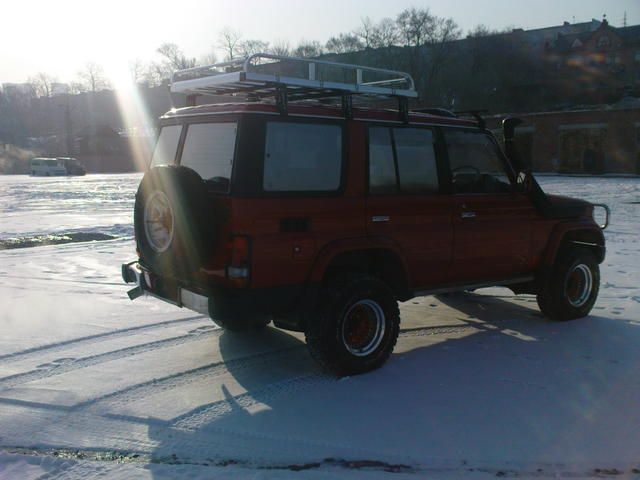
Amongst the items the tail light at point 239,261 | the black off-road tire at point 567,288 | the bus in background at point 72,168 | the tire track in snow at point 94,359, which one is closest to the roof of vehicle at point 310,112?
the tail light at point 239,261

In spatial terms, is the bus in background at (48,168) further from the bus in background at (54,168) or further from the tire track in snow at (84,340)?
the tire track in snow at (84,340)

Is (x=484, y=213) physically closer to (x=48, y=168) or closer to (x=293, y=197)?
(x=293, y=197)

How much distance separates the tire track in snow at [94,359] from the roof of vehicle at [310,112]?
6.84 feet

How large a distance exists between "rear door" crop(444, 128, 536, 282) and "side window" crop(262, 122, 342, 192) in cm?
135

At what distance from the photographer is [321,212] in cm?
471

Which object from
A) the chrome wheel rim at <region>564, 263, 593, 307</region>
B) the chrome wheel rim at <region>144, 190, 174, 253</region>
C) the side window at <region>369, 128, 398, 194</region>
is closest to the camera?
the chrome wheel rim at <region>144, 190, 174, 253</region>

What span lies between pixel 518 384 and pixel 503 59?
275 feet

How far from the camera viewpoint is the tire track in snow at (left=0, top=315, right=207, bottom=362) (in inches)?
213

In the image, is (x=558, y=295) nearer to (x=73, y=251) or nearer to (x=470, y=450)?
(x=470, y=450)

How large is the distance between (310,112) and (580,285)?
152 inches

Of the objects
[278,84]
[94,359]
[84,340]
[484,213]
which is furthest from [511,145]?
[84,340]

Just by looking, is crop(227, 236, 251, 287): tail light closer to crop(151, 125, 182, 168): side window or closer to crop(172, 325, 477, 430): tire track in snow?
crop(172, 325, 477, 430): tire track in snow

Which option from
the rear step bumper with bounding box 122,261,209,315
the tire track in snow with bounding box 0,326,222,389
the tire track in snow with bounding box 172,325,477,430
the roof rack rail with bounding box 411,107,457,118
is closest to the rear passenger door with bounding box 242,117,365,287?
the rear step bumper with bounding box 122,261,209,315

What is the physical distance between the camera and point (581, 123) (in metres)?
50.7
